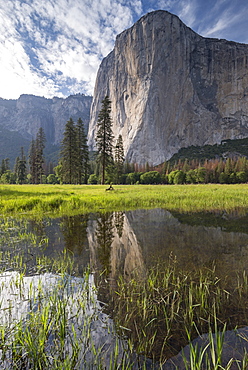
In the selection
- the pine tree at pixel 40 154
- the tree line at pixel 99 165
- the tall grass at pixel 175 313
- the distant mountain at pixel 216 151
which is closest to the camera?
the tall grass at pixel 175 313

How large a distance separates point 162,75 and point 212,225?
468ft

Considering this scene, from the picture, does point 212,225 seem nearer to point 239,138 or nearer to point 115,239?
point 115,239

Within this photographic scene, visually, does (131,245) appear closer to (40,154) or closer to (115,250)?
(115,250)

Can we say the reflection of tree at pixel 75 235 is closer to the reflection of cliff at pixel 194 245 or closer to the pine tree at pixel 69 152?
the reflection of cliff at pixel 194 245

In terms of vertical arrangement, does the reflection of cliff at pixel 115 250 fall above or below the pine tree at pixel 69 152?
below

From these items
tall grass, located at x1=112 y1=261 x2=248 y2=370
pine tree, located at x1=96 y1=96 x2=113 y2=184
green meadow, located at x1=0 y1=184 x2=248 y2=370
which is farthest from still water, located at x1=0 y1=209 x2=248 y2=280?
pine tree, located at x1=96 y1=96 x2=113 y2=184

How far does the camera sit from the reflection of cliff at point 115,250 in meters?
3.70

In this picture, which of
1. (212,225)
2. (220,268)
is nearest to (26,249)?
(220,268)

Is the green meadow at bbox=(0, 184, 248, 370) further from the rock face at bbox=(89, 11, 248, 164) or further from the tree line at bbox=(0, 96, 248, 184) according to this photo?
the rock face at bbox=(89, 11, 248, 164)

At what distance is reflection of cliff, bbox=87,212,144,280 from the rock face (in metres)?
117

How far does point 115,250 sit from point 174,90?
145m

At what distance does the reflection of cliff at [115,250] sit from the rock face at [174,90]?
117 m

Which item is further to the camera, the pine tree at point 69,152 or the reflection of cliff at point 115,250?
the pine tree at point 69,152

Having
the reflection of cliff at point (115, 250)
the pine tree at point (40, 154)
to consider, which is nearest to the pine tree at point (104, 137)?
the pine tree at point (40, 154)
